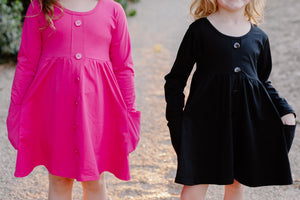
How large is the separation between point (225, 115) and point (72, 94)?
78 centimetres

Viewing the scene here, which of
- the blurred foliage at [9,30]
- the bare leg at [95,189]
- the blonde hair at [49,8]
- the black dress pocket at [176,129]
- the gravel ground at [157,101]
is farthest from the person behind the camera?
the blurred foliage at [9,30]

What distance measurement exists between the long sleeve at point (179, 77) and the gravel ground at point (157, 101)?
0.38m

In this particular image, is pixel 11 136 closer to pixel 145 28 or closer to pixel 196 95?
pixel 196 95

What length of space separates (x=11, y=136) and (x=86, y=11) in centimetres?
75

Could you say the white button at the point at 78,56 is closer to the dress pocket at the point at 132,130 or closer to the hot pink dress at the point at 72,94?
the hot pink dress at the point at 72,94

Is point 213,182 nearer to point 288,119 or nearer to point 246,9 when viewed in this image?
point 288,119

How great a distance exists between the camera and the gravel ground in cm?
316

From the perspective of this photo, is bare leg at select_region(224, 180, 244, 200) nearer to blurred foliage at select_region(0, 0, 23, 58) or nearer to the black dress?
the black dress

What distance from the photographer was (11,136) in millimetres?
2123

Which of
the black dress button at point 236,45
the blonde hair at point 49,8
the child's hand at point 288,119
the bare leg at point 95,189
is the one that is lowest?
the bare leg at point 95,189

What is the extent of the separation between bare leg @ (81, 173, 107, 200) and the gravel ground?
2.59ft

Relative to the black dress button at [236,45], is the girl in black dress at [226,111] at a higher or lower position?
lower

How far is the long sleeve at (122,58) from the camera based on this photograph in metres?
2.16

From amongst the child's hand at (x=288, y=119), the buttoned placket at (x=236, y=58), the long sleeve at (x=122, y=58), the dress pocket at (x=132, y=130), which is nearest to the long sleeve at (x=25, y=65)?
the long sleeve at (x=122, y=58)
